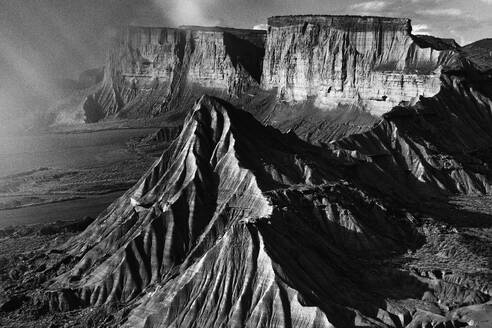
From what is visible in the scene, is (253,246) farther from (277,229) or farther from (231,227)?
(277,229)

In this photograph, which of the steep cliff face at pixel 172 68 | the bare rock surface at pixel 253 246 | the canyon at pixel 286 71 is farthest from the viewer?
the steep cliff face at pixel 172 68

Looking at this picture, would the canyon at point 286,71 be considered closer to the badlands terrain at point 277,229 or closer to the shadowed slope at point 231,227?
the badlands terrain at point 277,229

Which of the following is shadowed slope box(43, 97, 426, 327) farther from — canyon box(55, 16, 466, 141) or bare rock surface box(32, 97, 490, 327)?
canyon box(55, 16, 466, 141)

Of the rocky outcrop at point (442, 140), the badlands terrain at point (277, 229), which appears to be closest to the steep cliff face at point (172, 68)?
the badlands terrain at point (277, 229)

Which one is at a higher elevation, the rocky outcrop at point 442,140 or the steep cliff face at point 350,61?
the steep cliff face at point 350,61

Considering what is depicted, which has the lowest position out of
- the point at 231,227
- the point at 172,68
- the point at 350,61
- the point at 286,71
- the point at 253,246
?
the point at 253,246

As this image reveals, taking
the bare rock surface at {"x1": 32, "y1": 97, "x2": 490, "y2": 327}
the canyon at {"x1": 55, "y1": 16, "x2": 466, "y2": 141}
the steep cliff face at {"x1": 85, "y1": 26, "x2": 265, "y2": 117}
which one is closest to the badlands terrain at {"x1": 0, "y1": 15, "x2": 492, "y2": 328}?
the bare rock surface at {"x1": 32, "y1": 97, "x2": 490, "y2": 327}

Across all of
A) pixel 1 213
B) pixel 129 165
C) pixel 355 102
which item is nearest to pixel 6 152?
pixel 129 165

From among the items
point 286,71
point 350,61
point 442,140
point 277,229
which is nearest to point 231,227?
point 277,229
